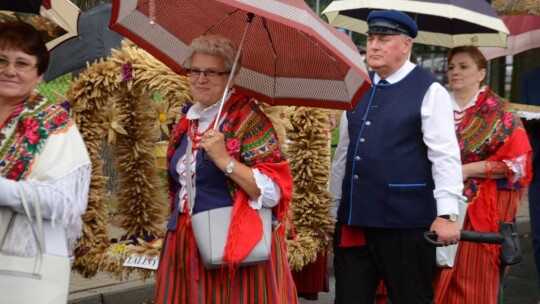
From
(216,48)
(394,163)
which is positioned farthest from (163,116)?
(394,163)

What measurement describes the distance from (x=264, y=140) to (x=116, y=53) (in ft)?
4.52

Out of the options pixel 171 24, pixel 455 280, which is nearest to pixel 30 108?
pixel 171 24

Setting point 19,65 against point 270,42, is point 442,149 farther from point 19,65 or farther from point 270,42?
point 19,65

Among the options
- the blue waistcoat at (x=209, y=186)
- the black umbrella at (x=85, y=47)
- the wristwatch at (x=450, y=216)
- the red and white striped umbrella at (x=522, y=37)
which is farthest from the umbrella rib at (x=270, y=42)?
the red and white striped umbrella at (x=522, y=37)

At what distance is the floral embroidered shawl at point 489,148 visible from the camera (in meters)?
5.45

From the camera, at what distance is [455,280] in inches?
212

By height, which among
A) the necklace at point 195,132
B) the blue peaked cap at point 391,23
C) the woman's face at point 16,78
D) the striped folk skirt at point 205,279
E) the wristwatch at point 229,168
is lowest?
the striped folk skirt at point 205,279

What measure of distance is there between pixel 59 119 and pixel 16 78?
212 millimetres

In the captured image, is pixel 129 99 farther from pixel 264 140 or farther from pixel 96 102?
pixel 264 140

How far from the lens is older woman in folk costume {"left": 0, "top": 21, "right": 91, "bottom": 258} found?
319 centimetres

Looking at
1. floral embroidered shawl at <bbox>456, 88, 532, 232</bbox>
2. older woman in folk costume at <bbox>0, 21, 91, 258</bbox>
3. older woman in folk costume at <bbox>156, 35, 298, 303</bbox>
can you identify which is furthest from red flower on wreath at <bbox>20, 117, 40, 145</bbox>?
floral embroidered shawl at <bbox>456, 88, 532, 232</bbox>

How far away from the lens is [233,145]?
3.90 m

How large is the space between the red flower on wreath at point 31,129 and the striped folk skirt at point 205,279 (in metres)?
Result: 0.95

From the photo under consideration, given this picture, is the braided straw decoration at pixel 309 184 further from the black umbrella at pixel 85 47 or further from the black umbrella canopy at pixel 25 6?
the black umbrella canopy at pixel 25 6
